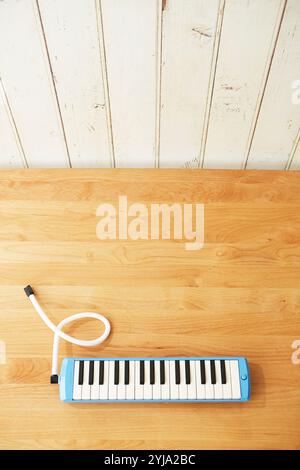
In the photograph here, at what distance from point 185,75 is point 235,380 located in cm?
77

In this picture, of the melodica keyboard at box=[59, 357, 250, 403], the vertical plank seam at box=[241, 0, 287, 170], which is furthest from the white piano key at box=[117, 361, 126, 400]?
the vertical plank seam at box=[241, 0, 287, 170]

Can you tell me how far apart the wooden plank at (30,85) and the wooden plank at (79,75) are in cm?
3

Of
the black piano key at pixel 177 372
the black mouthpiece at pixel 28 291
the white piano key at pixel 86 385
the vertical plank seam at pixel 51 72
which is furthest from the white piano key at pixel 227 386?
the vertical plank seam at pixel 51 72

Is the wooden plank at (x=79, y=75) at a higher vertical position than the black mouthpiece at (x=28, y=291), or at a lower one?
higher

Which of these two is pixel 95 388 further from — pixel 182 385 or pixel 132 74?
pixel 132 74

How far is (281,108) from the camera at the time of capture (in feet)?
3.54

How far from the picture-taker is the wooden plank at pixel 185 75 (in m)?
0.88

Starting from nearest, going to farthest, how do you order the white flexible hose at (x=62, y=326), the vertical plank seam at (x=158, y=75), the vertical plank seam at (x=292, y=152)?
the vertical plank seam at (x=158, y=75) → the white flexible hose at (x=62, y=326) → the vertical plank seam at (x=292, y=152)

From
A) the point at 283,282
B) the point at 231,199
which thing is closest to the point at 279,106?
the point at 231,199

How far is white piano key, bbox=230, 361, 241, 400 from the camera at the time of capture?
0.94 metres

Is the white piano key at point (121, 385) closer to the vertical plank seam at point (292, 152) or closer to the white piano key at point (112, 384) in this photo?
the white piano key at point (112, 384)

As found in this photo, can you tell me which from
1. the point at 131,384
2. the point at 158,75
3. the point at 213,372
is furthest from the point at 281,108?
the point at 131,384

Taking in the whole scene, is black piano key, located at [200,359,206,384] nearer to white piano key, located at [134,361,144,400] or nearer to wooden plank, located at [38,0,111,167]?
white piano key, located at [134,361,144,400]

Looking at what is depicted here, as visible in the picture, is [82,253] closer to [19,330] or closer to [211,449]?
[19,330]
